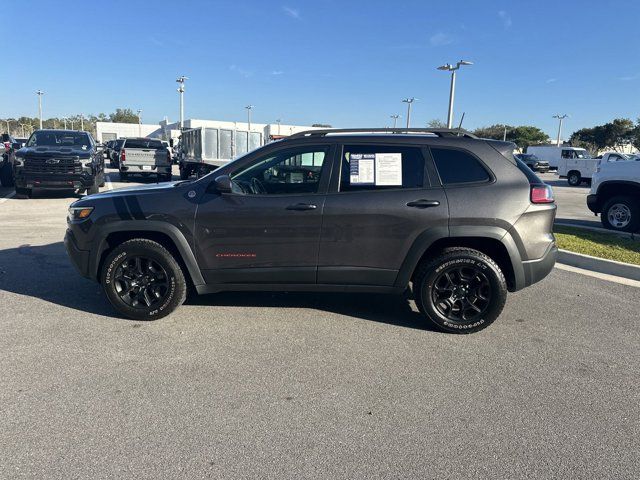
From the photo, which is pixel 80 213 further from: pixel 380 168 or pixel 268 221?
pixel 380 168

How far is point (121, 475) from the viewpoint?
97.0 inches

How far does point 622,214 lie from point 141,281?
9.69m

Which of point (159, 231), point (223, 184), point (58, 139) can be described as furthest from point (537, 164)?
point (159, 231)

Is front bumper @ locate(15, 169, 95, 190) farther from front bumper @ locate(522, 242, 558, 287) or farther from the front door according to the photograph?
front bumper @ locate(522, 242, 558, 287)

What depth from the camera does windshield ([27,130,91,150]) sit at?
13241mm

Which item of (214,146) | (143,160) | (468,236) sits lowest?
(468,236)

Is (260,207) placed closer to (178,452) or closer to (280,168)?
(280,168)

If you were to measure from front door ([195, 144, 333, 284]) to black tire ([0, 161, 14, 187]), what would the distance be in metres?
14.6

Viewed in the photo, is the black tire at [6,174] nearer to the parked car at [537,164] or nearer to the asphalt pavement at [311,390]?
the asphalt pavement at [311,390]

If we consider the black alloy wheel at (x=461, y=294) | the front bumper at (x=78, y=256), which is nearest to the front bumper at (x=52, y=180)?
the front bumper at (x=78, y=256)

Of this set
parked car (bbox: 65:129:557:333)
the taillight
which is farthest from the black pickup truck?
the taillight

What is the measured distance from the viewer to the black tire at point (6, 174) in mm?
15602

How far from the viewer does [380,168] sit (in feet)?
14.2

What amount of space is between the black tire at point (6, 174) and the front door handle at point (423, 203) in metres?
15.8
